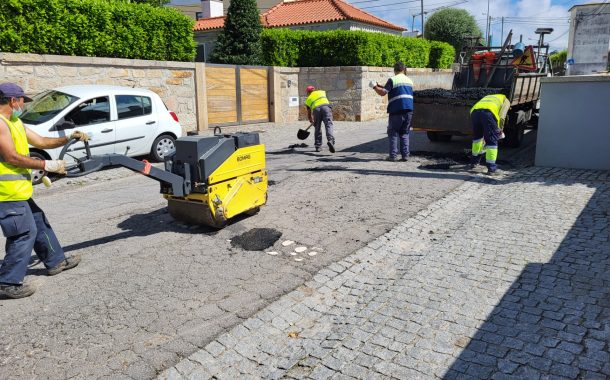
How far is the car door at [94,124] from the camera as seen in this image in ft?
28.9

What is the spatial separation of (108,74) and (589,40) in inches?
777

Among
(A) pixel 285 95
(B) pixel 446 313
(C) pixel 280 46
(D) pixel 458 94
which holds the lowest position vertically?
(B) pixel 446 313

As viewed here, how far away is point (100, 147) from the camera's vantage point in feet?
29.9

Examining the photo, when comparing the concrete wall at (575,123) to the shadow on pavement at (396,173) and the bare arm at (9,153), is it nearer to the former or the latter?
the shadow on pavement at (396,173)

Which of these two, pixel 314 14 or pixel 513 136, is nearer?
pixel 513 136

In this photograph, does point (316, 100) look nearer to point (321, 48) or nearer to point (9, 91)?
point (9, 91)

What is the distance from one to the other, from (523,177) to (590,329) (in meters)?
5.19

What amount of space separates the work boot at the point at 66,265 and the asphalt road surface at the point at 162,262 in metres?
0.05

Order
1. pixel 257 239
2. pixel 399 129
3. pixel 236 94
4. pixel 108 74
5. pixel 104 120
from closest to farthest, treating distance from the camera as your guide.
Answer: pixel 257 239, pixel 104 120, pixel 399 129, pixel 108 74, pixel 236 94

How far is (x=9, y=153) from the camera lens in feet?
12.7

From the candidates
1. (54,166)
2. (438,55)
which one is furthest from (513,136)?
(438,55)

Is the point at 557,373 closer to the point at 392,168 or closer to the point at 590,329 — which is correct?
the point at 590,329

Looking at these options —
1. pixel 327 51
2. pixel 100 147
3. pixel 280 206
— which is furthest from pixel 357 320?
pixel 327 51

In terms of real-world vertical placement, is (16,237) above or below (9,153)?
below
